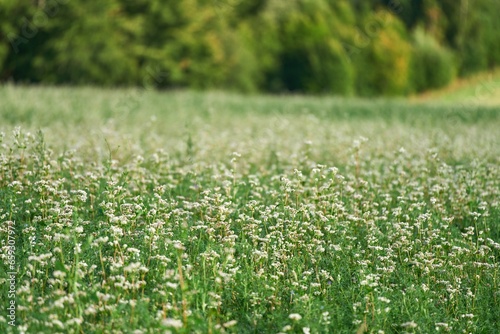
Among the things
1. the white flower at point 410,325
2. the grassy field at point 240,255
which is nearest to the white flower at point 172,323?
the grassy field at point 240,255

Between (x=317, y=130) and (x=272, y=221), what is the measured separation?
8.65m

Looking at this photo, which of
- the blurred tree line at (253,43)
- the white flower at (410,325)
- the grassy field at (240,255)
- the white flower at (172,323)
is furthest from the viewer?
the blurred tree line at (253,43)

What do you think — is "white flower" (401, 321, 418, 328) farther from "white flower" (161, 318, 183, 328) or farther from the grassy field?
"white flower" (161, 318, 183, 328)

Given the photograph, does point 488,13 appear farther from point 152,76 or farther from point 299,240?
point 299,240

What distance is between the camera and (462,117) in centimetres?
2066

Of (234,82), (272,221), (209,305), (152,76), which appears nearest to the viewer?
(209,305)

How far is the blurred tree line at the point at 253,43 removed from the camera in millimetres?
38062

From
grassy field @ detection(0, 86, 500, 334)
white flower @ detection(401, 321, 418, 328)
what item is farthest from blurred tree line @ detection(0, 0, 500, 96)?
white flower @ detection(401, 321, 418, 328)

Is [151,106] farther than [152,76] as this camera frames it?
No

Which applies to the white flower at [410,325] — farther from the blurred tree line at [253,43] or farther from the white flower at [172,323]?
the blurred tree line at [253,43]

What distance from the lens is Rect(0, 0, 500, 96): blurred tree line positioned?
125 ft

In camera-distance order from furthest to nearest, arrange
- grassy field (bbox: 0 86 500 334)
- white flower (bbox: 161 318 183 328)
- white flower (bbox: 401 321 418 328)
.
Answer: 1. grassy field (bbox: 0 86 500 334)
2. white flower (bbox: 401 321 418 328)
3. white flower (bbox: 161 318 183 328)

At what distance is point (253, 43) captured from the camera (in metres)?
49.0

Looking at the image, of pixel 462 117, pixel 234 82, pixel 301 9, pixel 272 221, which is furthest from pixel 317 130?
pixel 301 9
